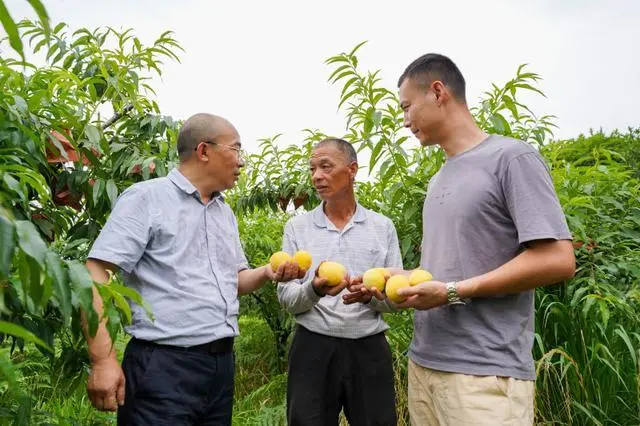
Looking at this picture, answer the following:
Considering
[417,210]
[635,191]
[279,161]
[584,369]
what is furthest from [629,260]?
[279,161]

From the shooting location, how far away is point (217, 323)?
2.40 m

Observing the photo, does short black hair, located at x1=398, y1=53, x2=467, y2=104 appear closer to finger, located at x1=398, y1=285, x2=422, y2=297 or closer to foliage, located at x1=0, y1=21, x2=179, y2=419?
finger, located at x1=398, y1=285, x2=422, y2=297

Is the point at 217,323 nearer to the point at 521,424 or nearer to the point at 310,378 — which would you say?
the point at 310,378

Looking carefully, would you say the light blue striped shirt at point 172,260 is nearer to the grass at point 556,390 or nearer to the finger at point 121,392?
the finger at point 121,392

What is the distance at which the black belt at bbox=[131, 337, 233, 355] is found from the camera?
2303 mm

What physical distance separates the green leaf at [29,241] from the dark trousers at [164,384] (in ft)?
4.45

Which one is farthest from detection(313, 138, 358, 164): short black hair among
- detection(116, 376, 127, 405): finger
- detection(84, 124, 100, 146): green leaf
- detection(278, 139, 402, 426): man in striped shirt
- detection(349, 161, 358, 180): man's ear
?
detection(116, 376, 127, 405): finger

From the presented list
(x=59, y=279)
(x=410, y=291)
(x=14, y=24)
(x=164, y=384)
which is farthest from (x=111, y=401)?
(x=14, y=24)

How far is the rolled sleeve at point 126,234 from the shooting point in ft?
7.38

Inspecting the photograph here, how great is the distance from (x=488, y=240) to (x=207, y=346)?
111 centimetres

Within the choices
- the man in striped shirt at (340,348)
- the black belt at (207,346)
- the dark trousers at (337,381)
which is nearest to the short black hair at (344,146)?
the man in striped shirt at (340,348)

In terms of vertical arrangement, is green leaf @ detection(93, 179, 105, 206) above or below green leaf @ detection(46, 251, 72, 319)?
above

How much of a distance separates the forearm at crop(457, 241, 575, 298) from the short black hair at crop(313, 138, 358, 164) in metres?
1.49

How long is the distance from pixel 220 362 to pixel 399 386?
170 centimetres
